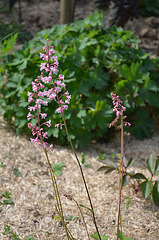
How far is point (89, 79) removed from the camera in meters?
2.88

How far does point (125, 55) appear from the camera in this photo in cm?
309

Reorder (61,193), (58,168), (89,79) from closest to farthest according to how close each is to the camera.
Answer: (61,193) < (58,168) < (89,79)

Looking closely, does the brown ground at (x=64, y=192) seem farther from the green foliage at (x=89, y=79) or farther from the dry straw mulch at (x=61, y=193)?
the green foliage at (x=89, y=79)

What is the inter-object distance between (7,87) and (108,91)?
117cm

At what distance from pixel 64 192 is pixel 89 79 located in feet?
3.92

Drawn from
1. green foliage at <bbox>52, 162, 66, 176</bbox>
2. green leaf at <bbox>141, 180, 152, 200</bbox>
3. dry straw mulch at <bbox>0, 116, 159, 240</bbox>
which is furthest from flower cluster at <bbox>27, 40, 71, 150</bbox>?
green foliage at <bbox>52, 162, 66, 176</bbox>

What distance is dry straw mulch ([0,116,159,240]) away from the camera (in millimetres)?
1906

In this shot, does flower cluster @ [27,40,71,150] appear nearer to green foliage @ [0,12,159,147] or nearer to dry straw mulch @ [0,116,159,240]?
dry straw mulch @ [0,116,159,240]

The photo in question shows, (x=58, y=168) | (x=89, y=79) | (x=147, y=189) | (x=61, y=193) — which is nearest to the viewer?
(x=147, y=189)

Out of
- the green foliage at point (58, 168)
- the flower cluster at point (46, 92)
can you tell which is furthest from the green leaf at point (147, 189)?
the flower cluster at point (46, 92)

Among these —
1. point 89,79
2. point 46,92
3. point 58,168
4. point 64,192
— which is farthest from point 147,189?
point 89,79

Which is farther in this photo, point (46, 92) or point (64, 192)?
point (64, 192)

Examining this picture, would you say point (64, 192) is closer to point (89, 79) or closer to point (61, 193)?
point (61, 193)

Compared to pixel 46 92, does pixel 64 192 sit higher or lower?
lower
